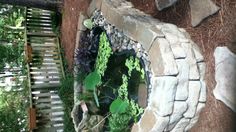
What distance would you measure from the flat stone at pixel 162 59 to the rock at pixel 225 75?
31 centimetres

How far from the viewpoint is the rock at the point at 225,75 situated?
2.18 meters

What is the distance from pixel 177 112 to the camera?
238 cm

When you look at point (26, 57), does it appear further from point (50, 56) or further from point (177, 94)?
point (177, 94)

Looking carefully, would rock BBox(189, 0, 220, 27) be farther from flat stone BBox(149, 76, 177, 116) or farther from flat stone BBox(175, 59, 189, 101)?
flat stone BBox(149, 76, 177, 116)

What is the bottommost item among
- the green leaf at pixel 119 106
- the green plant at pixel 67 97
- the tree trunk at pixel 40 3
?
the green plant at pixel 67 97

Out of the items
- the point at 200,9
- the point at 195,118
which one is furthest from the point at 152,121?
the point at 200,9

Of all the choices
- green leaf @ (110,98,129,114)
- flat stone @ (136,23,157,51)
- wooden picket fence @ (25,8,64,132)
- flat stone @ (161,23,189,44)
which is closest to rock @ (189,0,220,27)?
flat stone @ (161,23,189,44)

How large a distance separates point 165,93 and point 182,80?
170mm

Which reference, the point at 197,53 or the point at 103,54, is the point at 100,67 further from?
the point at 197,53

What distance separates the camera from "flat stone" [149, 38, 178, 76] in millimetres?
2295

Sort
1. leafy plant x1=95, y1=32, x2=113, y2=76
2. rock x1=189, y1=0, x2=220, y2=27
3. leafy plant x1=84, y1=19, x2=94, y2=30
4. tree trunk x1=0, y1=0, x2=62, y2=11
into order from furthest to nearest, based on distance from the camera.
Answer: tree trunk x1=0, y1=0, x2=62, y2=11 < leafy plant x1=84, y1=19, x2=94, y2=30 < leafy plant x1=95, y1=32, x2=113, y2=76 < rock x1=189, y1=0, x2=220, y2=27

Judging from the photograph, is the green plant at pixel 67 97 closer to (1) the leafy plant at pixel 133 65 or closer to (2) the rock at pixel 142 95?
(1) the leafy plant at pixel 133 65

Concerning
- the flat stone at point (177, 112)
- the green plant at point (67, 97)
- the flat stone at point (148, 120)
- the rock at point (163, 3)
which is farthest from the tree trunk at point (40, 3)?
the flat stone at point (177, 112)

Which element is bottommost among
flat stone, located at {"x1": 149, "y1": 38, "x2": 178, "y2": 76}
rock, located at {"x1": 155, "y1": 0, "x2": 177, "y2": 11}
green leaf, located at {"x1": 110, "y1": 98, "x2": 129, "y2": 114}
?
green leaf, located at {"x1": 110, "y1": 98, "x2": 129, "y2": 114}
